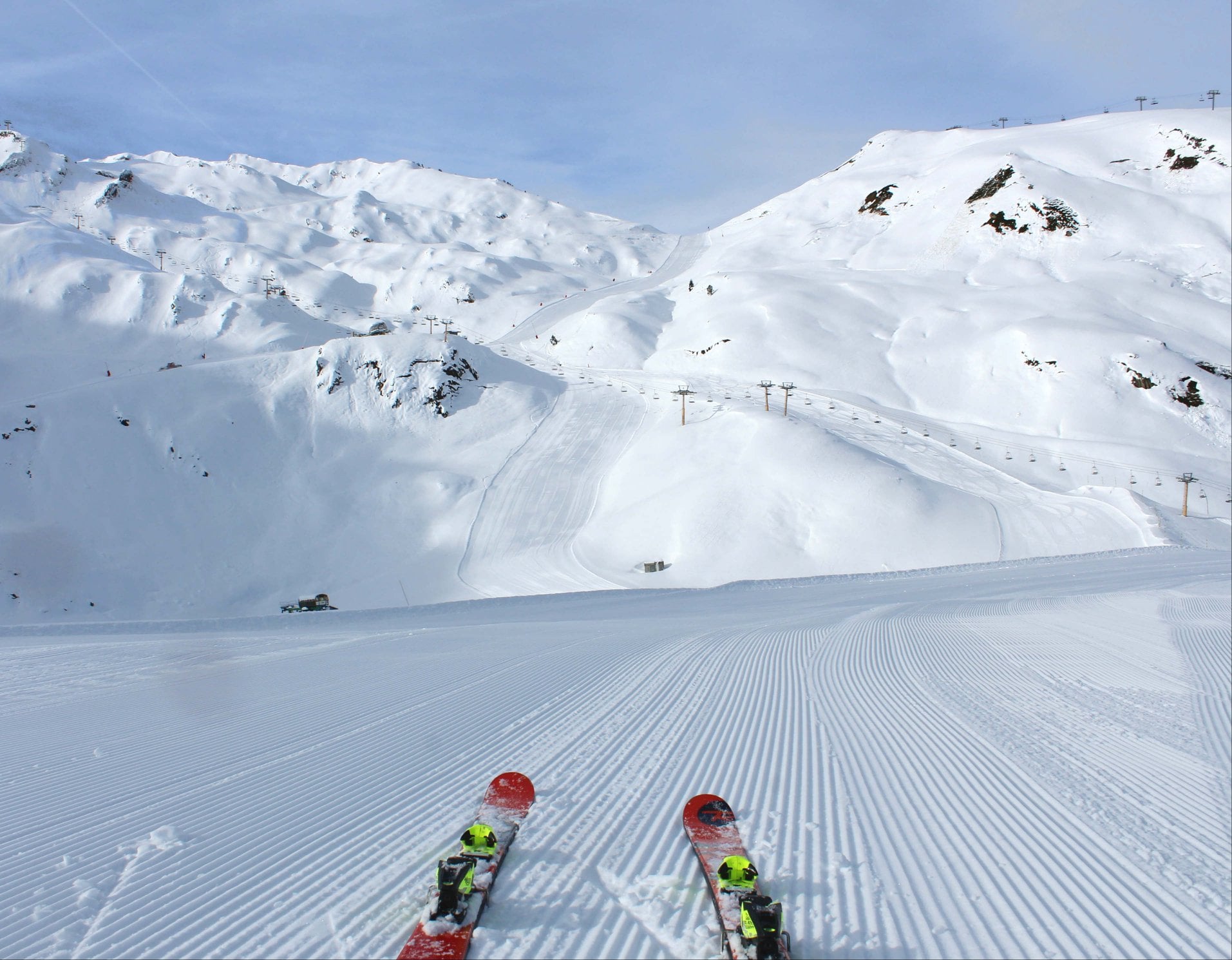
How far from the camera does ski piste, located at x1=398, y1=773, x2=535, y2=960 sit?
11.6 feet

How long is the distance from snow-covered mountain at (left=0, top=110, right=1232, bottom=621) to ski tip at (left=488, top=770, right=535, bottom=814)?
21110mm

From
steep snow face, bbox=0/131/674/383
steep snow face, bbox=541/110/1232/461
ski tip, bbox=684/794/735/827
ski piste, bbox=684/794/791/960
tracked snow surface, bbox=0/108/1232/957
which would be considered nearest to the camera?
ski piste, bbox=684/794/791/960

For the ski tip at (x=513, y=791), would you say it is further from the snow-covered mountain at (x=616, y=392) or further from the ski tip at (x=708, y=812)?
the snow-covered mountain at (x=616, y=392)

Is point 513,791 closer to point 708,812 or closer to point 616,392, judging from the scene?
point 708,812

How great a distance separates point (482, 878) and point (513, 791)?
1149 millimetres

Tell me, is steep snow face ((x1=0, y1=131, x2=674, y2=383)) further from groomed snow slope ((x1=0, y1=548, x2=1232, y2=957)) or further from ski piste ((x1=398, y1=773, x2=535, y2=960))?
ski piste ((x1=398, y1=773, x2=535, y2=960))

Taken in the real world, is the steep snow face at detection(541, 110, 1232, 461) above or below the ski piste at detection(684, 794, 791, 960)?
above

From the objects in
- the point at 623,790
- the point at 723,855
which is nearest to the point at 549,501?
the point at 623,790

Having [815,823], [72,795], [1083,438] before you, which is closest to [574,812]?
[815,823]

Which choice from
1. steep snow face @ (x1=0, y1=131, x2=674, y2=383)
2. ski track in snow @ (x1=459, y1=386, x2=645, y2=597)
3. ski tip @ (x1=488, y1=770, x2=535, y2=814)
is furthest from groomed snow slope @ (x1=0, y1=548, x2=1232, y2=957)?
steep snow face @ (x1=0, y1=131, x2=674, y2=383)

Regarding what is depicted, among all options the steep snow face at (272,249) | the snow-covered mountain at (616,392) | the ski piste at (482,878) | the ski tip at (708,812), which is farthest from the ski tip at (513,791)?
the steep snow face at (272,249)

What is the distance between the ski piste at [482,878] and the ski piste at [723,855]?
1.21 m

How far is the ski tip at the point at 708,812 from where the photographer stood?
480cm

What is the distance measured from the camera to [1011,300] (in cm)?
5975
